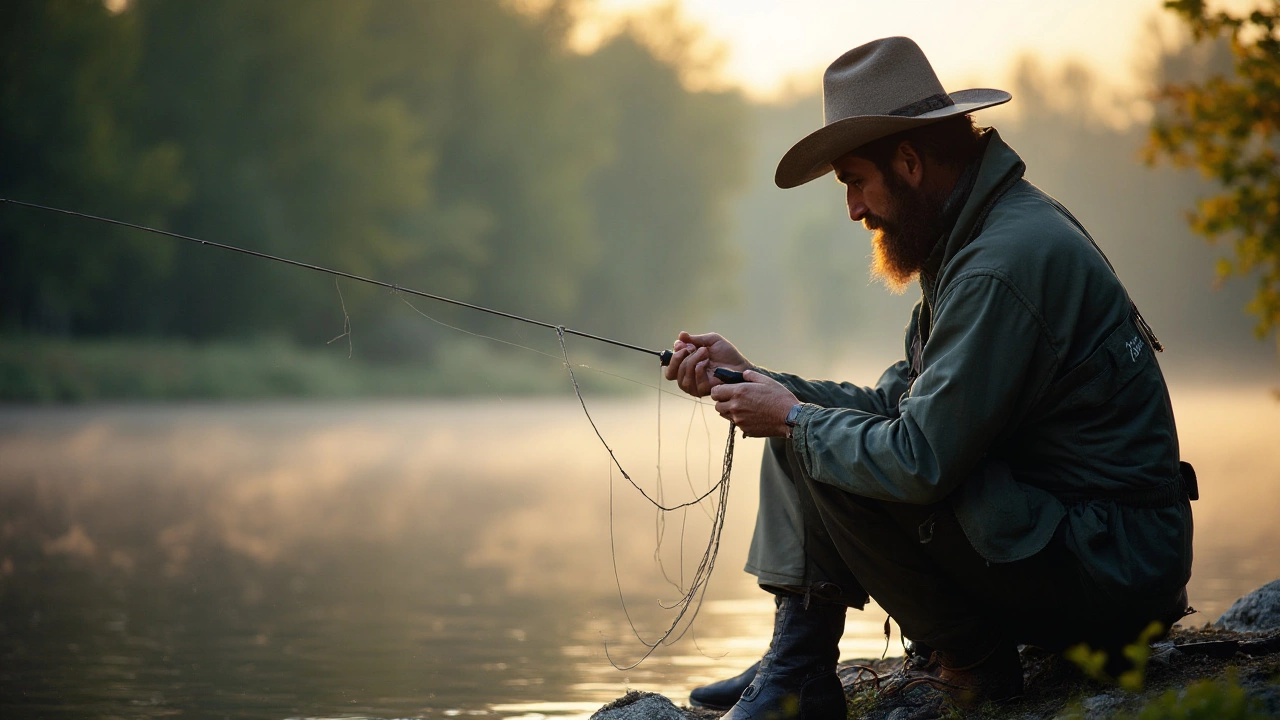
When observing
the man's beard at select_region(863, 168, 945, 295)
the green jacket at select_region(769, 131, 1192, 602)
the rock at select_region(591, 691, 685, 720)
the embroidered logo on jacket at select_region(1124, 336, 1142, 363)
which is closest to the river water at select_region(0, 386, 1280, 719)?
the rock at select_region(591, 691, 685, 720)

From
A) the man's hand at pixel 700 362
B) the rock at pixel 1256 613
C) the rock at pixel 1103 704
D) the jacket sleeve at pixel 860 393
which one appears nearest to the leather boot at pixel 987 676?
the rock at pixel 1103 704

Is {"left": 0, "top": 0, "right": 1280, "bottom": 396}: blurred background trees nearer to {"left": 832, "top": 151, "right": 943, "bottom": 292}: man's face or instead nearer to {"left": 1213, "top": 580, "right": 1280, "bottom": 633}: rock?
{"left": 1213, "top": 580, "right": 1280, "bottom": 633}: rock

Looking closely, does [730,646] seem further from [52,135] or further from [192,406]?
[52,135]

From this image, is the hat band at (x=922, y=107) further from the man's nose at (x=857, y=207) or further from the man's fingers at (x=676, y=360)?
the man's fingers at (x=676, y=360)

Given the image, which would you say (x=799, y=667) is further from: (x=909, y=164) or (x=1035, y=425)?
(x=909, y=164)

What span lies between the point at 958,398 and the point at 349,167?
2669 centimetres

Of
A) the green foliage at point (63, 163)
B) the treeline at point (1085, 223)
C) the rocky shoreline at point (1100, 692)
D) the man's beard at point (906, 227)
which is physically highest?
the treeline at point (1085, 223)

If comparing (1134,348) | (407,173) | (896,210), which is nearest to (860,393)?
(896,210)

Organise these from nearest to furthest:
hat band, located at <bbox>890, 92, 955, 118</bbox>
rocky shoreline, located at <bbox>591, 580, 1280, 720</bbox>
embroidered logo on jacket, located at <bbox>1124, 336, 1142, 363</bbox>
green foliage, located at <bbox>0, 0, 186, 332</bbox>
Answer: rocky shoreline, located at <bbox>591, 580, 1280, 720</bbox>
embroidered logo on jacket, located at <bbox>1124, 336, 1142, 363</bbox>
hat band, located at <bbox>890, 92, 955, 118</bbox>
green foliage, located at <bbox>0, 0, 186, 332</bbox>

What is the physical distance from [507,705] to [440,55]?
3203cm

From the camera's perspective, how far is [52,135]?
21.2 m

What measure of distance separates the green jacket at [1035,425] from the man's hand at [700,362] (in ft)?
1.32

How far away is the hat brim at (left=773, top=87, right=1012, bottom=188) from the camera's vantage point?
2521 millimetres

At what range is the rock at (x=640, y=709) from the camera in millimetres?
2889
